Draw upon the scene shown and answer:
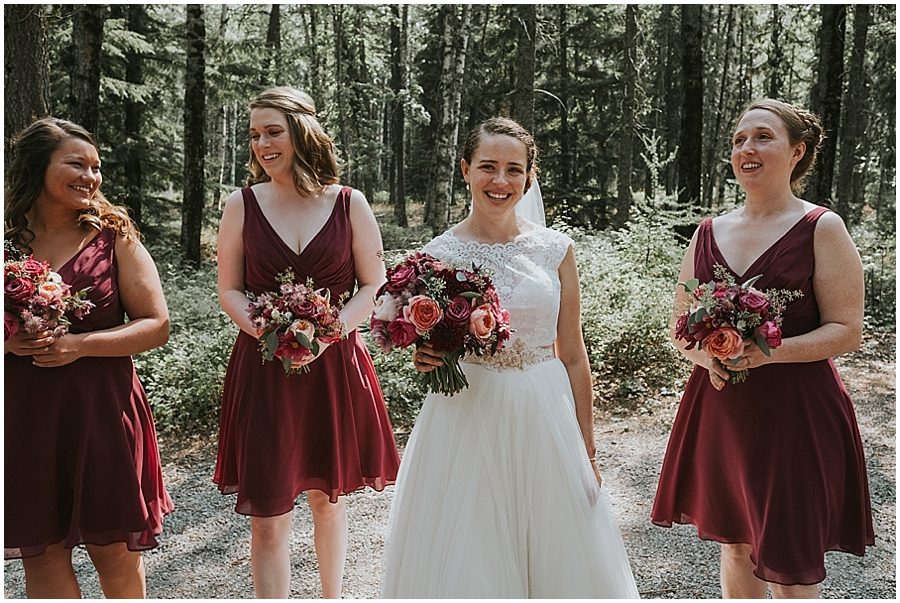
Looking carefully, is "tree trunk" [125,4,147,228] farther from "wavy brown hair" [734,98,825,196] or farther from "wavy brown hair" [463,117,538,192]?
"wavy brown hair" [734,98,825,196]

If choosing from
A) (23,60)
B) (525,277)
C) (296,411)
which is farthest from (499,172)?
(23,60)

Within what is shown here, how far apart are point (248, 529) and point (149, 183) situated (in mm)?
12847

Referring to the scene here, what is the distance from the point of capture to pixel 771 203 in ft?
10.7

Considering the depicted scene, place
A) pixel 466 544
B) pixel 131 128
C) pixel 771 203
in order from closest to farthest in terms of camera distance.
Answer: pixel 466 544 → pixel 771 203 → pixel 131 128

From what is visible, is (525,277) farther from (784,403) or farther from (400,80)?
(400,80)

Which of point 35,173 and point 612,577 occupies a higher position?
point 35,173

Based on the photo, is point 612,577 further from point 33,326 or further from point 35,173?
point 35,173

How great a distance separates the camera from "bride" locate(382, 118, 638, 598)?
3023 millimetres

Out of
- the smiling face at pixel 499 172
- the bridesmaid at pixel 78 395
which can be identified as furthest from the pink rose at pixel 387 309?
the bridesmaid at pixel 78 395

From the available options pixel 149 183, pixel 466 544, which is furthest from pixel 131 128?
pixel 466 544

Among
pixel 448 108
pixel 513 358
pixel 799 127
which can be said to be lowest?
pixel 513 358

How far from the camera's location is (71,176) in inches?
129

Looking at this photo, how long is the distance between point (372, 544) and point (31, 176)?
347cm

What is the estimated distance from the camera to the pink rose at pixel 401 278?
2.92 metres
